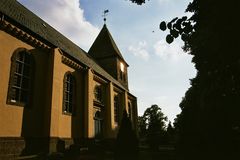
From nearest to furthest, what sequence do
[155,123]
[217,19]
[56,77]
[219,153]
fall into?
[217,19]
[219,153]
[56,77]
[155,123]

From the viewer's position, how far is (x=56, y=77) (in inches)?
631

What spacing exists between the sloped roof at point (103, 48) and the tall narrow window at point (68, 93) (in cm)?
1590

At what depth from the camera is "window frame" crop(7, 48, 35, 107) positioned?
1338 cm

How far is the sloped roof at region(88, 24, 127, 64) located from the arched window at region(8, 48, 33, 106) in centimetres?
2040

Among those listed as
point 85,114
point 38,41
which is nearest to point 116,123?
point 85,114

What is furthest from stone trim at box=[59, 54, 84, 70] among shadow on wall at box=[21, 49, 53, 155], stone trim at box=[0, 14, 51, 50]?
stone trim at box=[0, 14, 51, 50]

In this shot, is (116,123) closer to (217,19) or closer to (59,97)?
(59,97)

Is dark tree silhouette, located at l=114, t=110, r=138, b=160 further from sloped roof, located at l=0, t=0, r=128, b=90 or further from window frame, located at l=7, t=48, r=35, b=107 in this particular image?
sloped roof, located at l=0, t=0, r=128, b=90

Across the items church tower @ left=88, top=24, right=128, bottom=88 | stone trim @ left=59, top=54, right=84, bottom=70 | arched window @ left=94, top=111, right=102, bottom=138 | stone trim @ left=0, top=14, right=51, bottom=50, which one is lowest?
arched window @ left=94, top=111, right=102, bottom=138

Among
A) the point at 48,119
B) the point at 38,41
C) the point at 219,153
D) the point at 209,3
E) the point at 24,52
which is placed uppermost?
the point at 38,41

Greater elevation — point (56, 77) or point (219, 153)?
point (56, 77)

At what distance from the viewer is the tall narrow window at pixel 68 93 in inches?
720

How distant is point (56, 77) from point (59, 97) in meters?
1.49

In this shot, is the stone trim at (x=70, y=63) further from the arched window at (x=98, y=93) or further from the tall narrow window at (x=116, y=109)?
the tall narrow window at (x=116, y=109)
